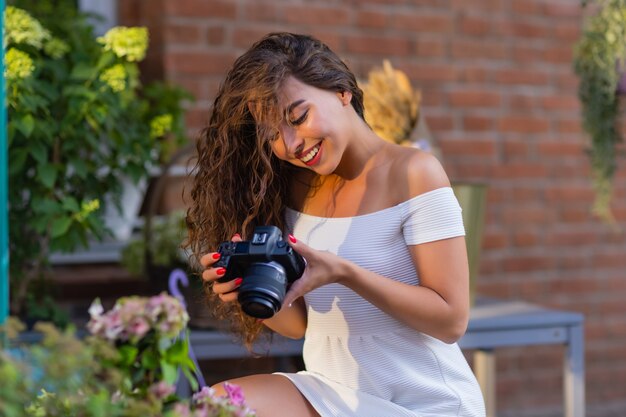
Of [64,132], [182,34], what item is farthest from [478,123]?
[64,132]

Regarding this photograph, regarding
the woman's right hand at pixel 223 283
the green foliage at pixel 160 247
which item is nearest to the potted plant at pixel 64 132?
the green foliage at pixel 160 247

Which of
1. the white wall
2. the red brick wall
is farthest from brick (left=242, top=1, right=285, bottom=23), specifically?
the white wall

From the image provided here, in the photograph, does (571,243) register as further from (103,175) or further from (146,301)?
(146,301)

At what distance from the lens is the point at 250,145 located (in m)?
1.94

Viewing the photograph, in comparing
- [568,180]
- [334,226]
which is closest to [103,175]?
[334,226]

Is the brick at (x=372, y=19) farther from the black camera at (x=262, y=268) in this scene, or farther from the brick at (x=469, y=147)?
the black camera at (x=262, y=268)

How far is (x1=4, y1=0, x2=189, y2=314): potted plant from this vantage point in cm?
240

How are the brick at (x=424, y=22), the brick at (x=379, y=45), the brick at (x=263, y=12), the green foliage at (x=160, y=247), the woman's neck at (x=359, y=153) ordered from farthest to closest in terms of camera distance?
the brick at (x=424, y=22)
the brick at (x=379, y=45)
the brick at (x=263, y=12)
the green foliage at (x=160, y=247)
the woman's neck at (x=359, y=153)

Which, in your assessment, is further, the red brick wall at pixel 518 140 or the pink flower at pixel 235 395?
the red brick wall at pixel 518 140

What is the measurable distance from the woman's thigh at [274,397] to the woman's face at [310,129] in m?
0.38

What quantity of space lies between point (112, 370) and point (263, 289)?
1.58ft

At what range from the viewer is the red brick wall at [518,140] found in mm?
3643

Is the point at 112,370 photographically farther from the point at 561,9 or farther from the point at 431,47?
the point at 561,9

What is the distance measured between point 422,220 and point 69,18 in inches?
65.9
